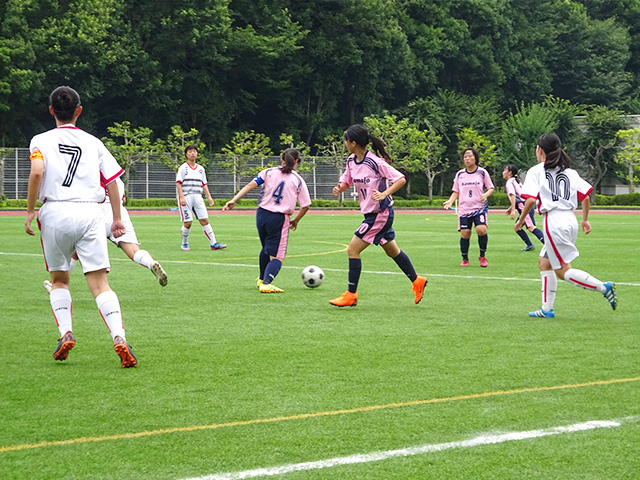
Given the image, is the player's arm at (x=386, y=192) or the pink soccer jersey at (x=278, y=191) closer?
the player's arm at (x=386, y=192)

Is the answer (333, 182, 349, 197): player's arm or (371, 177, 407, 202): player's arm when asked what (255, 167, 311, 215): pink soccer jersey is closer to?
(333, 182, 349, 197): player's arm

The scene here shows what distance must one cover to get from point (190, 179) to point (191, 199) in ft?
1.43

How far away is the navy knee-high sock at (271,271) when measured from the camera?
12.0 meters

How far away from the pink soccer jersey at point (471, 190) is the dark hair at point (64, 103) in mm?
10621

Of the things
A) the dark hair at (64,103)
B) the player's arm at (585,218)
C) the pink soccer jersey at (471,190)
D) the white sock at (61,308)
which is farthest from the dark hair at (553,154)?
the pink soccer jersey at (471,190)

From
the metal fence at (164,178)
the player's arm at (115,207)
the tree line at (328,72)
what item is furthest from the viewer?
the tree line at (328,72)

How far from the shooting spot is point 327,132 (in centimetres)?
6669

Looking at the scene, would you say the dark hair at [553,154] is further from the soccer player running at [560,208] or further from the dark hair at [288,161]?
the dark hair at [288,161]

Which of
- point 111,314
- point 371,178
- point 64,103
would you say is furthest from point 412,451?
point 371,178

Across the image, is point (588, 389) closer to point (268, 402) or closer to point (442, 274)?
point (268, 402)

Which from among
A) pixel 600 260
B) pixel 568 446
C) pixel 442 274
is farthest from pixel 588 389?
pixel 600 260

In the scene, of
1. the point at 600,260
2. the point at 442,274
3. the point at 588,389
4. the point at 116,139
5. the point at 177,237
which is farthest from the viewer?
the point at 116,139

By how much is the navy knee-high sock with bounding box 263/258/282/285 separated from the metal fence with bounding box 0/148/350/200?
44804 mm

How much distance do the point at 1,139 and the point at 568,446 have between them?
55712 mm
